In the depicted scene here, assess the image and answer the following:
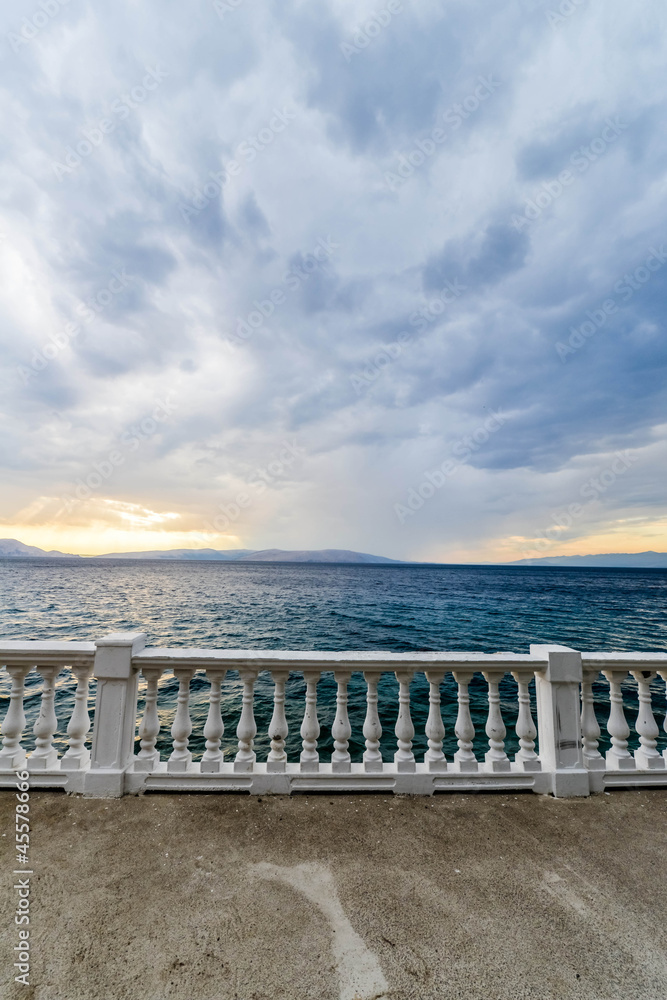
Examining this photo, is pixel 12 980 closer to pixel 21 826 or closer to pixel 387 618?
pixel 21 826

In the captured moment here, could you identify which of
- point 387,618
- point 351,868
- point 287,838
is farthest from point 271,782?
point 387,618

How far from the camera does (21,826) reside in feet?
10.2

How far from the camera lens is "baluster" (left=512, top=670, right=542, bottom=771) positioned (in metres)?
3.81

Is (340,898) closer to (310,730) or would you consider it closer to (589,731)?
(310,730)

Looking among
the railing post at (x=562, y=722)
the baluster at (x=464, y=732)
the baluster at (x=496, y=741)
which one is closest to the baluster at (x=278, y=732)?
the baluster at (x=464, y=732)

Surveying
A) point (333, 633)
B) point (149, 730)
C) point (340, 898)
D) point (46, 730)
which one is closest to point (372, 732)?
point (340, 898)

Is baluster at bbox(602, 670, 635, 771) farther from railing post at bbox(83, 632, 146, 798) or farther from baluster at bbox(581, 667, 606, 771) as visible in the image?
railing post at bbox(83, 632, 146, 798)

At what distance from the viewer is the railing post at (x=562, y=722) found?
3707 mm

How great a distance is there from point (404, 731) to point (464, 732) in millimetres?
559

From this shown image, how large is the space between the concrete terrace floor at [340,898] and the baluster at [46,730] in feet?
0.76

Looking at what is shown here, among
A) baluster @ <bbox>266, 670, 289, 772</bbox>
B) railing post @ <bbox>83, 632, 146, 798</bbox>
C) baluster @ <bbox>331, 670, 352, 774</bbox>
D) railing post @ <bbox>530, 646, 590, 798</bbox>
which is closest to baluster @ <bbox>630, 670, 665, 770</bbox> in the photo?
railing post @ <bbox>530, 646, 590, 798</bbox>

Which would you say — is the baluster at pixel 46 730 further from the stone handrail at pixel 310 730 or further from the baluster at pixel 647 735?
the baluster at pixel 647 735

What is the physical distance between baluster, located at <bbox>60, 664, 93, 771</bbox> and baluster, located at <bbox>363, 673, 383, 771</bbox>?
234cm

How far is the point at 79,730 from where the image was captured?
3746mm
